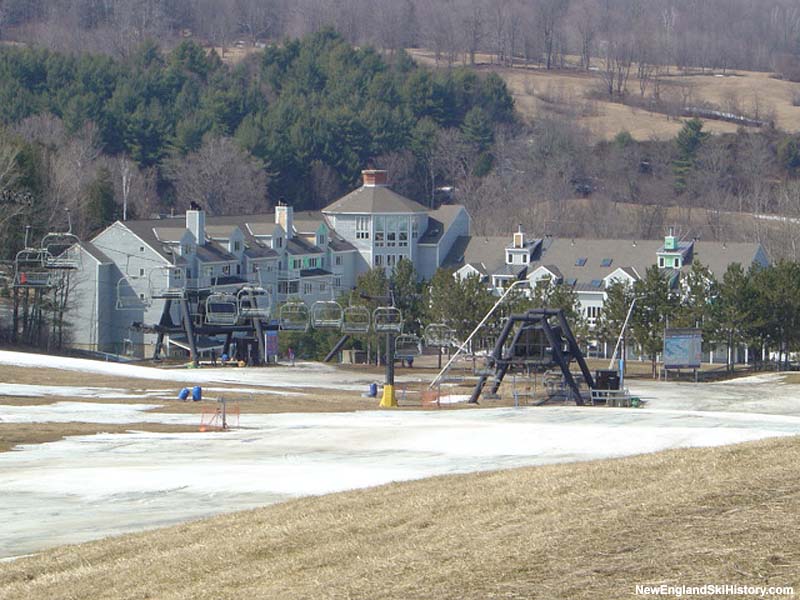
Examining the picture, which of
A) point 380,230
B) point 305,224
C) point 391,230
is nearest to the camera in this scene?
point 305,224

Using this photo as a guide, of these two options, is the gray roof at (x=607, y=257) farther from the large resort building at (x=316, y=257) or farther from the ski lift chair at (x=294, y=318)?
the ski lift chair at (x=294, y=318)

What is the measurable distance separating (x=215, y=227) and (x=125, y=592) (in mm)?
79767

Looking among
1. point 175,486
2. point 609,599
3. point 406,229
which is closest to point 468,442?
point 175,486

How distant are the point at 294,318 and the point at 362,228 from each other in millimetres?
36867

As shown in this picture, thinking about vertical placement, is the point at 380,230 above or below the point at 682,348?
above

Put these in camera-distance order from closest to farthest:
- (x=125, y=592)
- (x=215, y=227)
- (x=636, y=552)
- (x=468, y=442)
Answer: (x=636, y=552)
(x=125, y=592)
(x=468, y=442)
(x=215, y=227)

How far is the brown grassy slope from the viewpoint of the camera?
53.7ft

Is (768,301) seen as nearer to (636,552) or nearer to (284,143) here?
(636,552)

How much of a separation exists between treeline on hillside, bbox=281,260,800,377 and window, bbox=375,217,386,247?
82.7ft

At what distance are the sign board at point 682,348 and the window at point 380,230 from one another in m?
Result: 38.7

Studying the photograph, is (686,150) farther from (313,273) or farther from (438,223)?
(313,273)

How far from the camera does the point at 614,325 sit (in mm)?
80562

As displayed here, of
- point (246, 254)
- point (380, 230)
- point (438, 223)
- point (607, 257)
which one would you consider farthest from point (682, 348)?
point (438, 223)

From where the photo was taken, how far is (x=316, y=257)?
10550 centimetres
